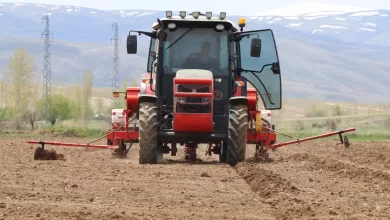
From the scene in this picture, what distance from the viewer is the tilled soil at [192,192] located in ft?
34.5

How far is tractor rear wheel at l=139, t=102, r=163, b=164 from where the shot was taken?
1828cm

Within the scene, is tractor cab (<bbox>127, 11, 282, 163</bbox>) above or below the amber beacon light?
below

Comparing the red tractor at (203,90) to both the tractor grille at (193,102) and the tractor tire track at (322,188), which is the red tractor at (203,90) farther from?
the tractor tire track at (322,188)

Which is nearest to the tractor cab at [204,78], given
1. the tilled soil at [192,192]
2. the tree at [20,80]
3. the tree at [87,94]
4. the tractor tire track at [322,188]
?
the tilled soil at [192,192]

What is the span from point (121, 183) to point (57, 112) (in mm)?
74897

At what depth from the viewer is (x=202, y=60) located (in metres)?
19.3

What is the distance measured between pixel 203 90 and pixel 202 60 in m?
0.75

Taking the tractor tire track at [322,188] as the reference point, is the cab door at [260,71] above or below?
above

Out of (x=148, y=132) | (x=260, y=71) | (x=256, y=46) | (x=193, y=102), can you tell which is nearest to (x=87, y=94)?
→ (x=260, y=71)

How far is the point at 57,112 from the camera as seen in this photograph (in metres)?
87.9

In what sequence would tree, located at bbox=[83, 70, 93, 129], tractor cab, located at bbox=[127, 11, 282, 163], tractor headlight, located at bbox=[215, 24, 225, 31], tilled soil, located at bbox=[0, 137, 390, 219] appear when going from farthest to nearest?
tree, located at bbox=[83, 70, 93, 129] → tractor headlight, located at bbox=[215, 24, 225, 31] → tractor cab, located at bbox=[127, 11, 282, 163] → tilled soil, located at bbox=[0, 137, 390, 219]

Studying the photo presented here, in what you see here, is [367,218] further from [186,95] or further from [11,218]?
[186,95]

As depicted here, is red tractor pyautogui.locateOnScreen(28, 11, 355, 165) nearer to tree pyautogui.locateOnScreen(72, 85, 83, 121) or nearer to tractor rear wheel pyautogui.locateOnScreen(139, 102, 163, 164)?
tractor rear wheel pyautogui.locateOnScreen(139, 102, 163, 164)

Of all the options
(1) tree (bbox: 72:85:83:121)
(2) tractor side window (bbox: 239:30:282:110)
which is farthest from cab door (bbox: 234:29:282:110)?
(1) tree (bbox: 72:85:83:121)
